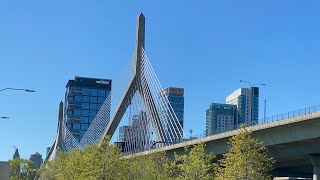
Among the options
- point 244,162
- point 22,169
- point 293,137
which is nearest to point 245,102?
point 293,137

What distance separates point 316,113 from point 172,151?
39.4 metres

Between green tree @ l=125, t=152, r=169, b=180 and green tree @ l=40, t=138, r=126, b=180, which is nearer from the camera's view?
green tree @ l=40, t=138, r=126, b=180

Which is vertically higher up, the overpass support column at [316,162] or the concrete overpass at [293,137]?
the concrete overpass at [293,137]

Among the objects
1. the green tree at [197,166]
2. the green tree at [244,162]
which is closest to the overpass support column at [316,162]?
the green tree at [244,162]

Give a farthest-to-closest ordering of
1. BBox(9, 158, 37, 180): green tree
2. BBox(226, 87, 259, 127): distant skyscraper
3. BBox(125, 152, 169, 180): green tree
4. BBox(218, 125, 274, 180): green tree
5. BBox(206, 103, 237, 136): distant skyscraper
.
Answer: BBox(9, 158, 37, 180): green tree < BBox(206, 103, 237, 136): distant skyscraper < BBox(226, 87, 259, 127): distant skyscraper < BBox(125, 152, 169, 180): green tree < BBox(218, 125, 274, 180): green tree

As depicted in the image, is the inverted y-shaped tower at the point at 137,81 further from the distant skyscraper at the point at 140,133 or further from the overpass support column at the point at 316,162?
the overpass support column at the point at 316,162

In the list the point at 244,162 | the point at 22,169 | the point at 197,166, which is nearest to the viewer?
the point at 244,162

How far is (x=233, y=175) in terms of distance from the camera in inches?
1841

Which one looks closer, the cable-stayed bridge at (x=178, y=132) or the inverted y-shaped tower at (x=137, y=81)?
the cable-stayed bridge at (x=178, y=132)

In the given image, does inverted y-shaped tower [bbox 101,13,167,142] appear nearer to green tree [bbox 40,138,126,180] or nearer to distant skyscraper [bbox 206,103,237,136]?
green tree [bbox 40,138,126,180]

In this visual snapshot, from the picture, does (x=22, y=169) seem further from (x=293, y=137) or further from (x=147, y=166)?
(x=293, y=137)

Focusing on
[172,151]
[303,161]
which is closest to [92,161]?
[303,161]

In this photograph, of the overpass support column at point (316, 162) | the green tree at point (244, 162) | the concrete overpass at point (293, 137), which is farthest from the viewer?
the overpass support column at point (316, 162)

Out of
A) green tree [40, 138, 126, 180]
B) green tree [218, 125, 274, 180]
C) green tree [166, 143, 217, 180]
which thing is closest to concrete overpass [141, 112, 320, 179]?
green tree [218, 125, 274, 180]
